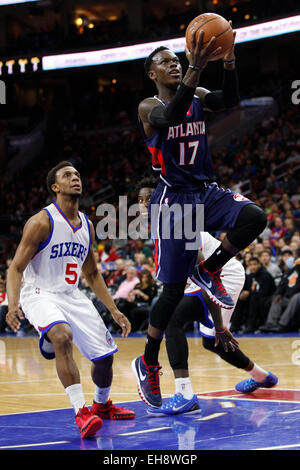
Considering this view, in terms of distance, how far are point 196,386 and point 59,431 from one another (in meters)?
2.14

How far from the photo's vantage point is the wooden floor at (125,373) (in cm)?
601

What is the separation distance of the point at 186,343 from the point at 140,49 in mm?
17021

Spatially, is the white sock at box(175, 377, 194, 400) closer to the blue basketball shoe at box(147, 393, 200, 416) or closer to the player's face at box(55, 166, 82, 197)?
the blue basketball shoe at box(147, 393, 200, 416)

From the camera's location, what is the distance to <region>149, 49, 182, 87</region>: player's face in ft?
16.4

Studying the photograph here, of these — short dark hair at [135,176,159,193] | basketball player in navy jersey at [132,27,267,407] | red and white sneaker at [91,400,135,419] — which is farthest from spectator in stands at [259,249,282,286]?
red and white sneaker at [91,400,135,419]

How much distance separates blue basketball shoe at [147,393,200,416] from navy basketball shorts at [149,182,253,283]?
878mm

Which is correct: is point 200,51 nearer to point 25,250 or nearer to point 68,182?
point 68,182

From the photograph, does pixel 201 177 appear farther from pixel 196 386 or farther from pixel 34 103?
pixel 34 103

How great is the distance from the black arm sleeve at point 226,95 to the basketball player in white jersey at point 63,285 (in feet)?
3.73

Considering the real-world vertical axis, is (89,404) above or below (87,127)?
below

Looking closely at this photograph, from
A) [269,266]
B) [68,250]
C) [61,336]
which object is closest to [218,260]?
[68,250]

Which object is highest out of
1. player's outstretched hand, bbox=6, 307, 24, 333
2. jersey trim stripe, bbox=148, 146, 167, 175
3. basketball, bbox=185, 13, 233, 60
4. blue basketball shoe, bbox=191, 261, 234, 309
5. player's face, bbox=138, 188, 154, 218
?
basketball, bbox=185, 13, 233, 60

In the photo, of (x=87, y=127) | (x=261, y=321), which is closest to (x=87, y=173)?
(x=87, y=127)

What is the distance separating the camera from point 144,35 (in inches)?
908
